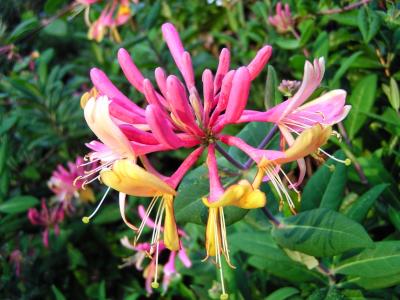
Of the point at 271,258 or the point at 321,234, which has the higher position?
the point at 321,234

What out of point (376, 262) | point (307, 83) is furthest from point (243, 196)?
point (376, 262)

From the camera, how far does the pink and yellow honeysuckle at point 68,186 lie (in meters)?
2.31

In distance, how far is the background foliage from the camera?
127 centimetres

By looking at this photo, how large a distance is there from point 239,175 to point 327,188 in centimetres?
32

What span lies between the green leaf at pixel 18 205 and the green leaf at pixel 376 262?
134 cm

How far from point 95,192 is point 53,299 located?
67 centimetres

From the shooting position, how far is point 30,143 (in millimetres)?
2588

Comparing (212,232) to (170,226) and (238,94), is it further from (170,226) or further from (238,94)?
(238,94)

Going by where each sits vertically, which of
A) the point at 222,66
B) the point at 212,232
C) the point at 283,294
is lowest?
the point at 283,294

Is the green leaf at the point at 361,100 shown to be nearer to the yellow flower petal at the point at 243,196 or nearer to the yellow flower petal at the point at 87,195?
the yellow flower petal at the point at 243,196

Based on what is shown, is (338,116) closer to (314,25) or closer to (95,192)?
(314,25)

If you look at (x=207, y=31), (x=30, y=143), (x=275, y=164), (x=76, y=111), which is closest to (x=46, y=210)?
(x=30, y=143)

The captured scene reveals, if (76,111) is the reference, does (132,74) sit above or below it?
above

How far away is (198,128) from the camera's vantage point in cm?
105
